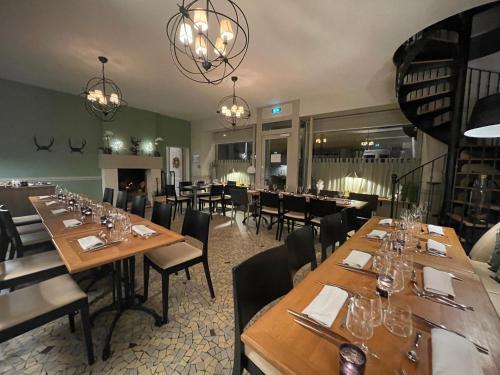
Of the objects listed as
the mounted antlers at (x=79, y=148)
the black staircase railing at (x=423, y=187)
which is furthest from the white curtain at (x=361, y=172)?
the mounted antlers at (x=79, y=148)

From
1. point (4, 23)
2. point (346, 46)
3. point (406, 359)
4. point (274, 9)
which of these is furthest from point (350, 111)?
point (4, 23)

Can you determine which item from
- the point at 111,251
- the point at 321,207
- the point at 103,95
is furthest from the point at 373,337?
the point at 103,95

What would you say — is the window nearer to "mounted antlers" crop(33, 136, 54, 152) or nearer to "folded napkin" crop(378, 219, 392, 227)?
"mounted antlers" crop(33, 136, 54, 152)

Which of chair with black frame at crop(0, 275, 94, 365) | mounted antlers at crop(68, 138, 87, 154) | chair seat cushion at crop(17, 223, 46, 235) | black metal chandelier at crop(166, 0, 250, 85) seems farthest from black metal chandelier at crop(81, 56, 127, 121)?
chair with black frame at crop(0, 275, 94, 365)

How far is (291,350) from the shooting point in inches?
28.7

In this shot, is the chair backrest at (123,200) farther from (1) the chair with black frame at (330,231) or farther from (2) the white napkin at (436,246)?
(2) the white napkin at (436,246)

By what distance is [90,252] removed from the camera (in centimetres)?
142

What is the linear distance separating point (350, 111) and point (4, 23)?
19.6ft

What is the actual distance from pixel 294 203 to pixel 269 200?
511 mm

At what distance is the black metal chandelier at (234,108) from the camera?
4484mm

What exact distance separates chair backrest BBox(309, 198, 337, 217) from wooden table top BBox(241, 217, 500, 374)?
2147mm

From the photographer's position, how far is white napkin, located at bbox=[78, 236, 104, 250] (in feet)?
4.85

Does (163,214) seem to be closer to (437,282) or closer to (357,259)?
(357,259)

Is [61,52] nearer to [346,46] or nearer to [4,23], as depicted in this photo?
[4,23]
